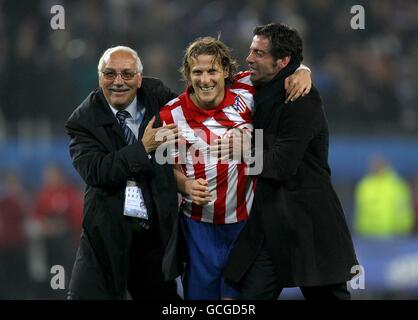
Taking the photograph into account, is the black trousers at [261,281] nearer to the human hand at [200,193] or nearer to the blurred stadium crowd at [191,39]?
the human hand at [200,193]

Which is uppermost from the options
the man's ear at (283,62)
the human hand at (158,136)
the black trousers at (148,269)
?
the man's ear at (283,62)

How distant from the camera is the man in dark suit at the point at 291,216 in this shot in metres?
4.15

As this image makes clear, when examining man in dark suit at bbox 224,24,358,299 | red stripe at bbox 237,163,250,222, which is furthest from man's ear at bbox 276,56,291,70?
red stripe at bbox 237,163,250,222

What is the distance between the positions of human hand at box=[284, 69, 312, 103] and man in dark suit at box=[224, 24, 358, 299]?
0.07 feet

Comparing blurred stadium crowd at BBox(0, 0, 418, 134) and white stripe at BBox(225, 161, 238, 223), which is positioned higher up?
blurred stadium crowd at BBox(0, 0, 418, 134)

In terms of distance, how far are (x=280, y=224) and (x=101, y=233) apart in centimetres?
84

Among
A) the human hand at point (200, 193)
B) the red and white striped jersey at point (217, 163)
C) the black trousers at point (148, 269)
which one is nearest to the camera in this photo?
the human hand at point (200, 193)

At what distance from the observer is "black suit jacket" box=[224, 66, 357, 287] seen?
163 inches

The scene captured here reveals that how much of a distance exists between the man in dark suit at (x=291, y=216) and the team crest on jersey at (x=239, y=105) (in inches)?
2.3

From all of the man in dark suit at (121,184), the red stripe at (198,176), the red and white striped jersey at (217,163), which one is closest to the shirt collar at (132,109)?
the man in dark suit at (121,184)

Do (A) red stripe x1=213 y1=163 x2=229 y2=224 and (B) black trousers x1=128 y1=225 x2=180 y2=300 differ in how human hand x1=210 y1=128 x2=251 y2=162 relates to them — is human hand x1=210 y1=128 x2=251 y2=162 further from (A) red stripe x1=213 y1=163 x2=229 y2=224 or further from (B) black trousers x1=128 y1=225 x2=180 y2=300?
(B) black trousers x1=128 y1=225 x2=180 y2=300

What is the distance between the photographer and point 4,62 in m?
8.85

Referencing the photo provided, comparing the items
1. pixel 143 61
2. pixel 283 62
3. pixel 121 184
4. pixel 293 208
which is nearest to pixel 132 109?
pixel 121 184
